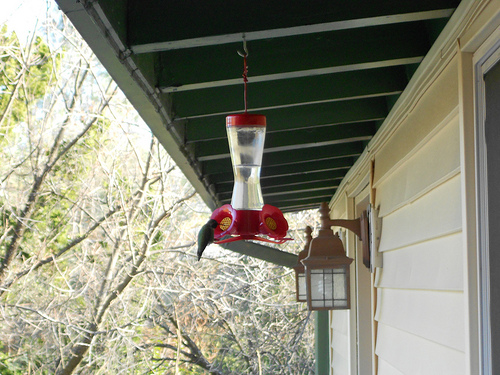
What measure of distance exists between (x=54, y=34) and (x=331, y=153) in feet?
23.7

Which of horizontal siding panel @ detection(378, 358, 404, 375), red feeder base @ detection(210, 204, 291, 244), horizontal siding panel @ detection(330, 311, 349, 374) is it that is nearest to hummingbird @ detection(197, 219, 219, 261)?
red feeder base @ detection(210, 204, 291, 244)

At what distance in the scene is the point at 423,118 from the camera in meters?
2.09

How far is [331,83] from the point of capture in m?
2.55

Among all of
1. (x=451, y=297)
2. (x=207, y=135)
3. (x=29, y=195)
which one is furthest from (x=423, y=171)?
(x=29, y=195)

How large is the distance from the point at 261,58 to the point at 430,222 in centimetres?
85

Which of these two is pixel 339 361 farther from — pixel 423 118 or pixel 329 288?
pixel 423 118

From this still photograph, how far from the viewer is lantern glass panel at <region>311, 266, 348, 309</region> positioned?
2.96 metres

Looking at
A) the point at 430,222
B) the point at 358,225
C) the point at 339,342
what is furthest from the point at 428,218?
the point at 339,342

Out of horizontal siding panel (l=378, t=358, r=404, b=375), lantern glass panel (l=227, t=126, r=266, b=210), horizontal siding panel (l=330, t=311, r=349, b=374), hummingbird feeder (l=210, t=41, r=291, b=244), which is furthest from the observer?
horizontal siding panel (l=330, t=311, r=349, b=374)

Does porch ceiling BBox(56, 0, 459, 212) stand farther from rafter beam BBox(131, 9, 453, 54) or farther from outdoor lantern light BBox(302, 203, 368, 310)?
outdoor lantern light BBox(302, 203, 368, 310)

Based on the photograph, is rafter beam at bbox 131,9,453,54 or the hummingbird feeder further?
the hummingbird feeder

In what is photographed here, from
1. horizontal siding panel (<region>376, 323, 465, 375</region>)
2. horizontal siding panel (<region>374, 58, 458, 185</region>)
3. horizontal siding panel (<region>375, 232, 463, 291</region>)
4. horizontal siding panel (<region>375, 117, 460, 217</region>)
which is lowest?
horizontal siding panel (<region>376, 323, 465, 375</region>)

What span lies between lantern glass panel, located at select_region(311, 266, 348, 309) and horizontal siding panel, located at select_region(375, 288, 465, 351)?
301mm

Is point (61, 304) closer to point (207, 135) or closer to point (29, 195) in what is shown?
point (29, 195)
